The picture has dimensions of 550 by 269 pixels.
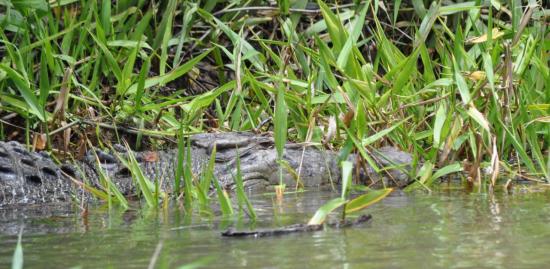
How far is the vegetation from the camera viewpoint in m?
3.91

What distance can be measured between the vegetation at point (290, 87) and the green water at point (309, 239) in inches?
15.2

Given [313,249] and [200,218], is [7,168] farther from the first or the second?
[313,249]

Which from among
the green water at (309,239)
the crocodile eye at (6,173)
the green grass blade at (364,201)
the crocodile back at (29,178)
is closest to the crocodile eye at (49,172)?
the crocodile back at (29,178)

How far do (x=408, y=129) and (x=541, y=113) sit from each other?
0.53 m

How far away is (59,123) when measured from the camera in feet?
13.7

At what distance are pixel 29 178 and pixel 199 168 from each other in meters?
0.67

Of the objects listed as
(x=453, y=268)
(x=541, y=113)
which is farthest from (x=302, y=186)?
(x=453, y=268)

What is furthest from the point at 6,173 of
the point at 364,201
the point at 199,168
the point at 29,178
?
the point at 364,201

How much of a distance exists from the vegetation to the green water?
1.27 ft

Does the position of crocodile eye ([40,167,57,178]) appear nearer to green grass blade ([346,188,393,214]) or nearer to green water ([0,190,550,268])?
green water ([0,190,550,268])

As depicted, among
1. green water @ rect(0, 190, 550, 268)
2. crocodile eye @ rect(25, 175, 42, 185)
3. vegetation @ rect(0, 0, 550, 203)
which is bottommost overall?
green water @ rect(0, 190, 550, 268)

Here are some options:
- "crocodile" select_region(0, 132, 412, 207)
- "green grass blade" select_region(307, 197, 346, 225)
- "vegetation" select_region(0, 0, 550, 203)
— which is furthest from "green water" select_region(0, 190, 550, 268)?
"crocodile" select_region(0, 132, 412, 207)

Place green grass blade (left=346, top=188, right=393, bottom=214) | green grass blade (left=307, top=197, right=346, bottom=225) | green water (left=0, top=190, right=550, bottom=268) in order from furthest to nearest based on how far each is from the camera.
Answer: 1. green grass blade (left=346, top=188, right=393, bottom=214)
2. green grass blade (left=307, top=197, right=346, bottom=225)
3. green water (left=0, top=190, right=550, bottom=268)

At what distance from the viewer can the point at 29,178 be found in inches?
159
